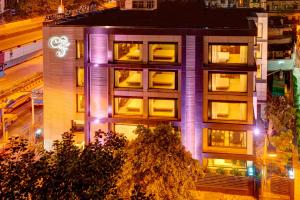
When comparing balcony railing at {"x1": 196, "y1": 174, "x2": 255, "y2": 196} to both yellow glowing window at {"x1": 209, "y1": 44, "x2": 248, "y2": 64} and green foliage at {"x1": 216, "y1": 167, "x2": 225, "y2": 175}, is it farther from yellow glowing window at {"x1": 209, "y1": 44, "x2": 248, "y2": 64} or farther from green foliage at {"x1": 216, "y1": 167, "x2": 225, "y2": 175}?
yellow glowing window at {"x1": 209, "y1": 44, "x2": 248, "y2": 64}

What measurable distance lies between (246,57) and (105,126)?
12.2 metres

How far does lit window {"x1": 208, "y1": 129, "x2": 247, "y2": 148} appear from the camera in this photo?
40406 mm

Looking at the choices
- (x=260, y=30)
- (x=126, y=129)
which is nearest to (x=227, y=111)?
(x=126, y=129)

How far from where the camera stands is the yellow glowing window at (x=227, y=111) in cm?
4009

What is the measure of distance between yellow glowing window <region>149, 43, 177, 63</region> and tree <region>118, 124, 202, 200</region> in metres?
10.0

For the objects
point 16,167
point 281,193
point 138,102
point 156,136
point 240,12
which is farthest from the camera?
point 240,12

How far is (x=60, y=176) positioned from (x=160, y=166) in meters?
16.3

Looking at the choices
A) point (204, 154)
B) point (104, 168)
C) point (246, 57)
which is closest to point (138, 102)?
point (204, 154)

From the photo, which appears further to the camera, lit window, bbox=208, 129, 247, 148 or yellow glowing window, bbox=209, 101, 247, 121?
lit window, bbox=208, 129, 247, 148

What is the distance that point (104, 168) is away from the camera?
47.4 feet

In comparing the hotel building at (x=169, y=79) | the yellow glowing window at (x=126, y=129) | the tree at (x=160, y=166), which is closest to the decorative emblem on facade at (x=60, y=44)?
the hotel building at (x=169, y=79)

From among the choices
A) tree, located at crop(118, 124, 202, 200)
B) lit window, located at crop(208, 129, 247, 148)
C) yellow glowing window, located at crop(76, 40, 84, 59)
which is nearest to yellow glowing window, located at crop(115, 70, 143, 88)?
yellow glowing window, located at crop(76, 40, 84, 59)

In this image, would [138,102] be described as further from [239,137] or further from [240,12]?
[240,12]

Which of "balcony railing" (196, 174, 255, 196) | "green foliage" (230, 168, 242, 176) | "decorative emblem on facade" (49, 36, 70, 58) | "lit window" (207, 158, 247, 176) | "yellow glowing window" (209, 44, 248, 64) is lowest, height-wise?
"balcony railing" (196, 174, 255, 196)
